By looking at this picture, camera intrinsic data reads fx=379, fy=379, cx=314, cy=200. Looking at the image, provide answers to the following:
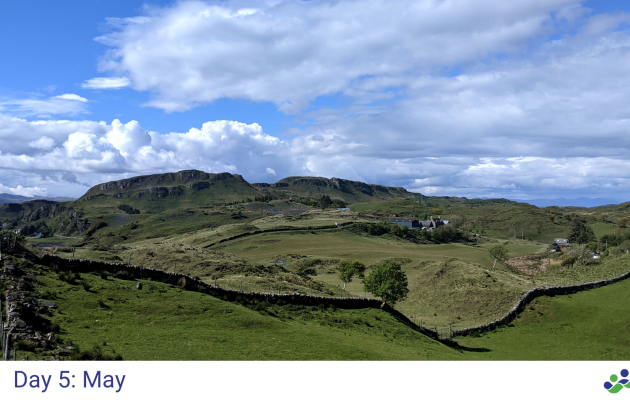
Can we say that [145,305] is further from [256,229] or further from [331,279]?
[256,229]

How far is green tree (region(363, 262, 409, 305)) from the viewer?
49.5 metres

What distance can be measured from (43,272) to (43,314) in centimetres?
721

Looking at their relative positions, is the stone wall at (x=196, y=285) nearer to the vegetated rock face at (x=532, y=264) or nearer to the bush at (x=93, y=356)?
the bush at (x=93, y=356)

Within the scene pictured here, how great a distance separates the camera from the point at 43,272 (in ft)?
77.8

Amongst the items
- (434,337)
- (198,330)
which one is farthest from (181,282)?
(434,337)

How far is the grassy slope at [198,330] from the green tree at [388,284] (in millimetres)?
18661

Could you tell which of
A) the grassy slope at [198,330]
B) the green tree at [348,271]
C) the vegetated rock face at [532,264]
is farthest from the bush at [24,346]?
the vegetated rock face at [532,264]

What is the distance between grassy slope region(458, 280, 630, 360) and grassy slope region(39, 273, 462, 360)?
10798mm

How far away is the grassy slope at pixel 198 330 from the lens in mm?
17938

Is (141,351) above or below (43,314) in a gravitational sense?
below

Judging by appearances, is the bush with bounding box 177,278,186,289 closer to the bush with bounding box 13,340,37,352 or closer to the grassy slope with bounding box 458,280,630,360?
the bush with bounding box 13,340,37,352

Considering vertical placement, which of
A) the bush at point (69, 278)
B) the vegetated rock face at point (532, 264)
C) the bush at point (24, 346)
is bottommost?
the vegetated rock face at point (532, 264)

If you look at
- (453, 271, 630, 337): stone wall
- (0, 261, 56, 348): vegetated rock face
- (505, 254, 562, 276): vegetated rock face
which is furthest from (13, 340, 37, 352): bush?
(505, 254, 562, 276): vegetated rock face

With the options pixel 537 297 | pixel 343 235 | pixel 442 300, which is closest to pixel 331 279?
pixel 442 300
